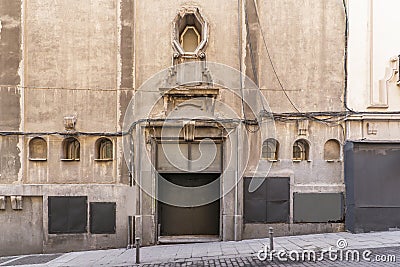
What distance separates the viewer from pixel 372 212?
11039 millimetres

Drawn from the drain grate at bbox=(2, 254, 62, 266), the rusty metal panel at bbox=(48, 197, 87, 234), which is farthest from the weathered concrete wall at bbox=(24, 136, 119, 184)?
the drain grate at bbox=(2, 254, 62, 266)

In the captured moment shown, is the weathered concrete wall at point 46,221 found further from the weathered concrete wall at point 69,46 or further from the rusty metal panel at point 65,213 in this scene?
the weathered concrete wall at point 69,46

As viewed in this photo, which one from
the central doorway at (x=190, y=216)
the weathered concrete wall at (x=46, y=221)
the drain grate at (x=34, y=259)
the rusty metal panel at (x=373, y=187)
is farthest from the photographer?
the central doorway at (x=190, y=216)

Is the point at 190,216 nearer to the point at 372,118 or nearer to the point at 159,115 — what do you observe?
the point at 159,115

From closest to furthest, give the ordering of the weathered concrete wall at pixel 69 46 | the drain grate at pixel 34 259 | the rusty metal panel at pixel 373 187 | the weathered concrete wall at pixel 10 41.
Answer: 1. the drain grate at pixel 34 259
2. the rusty metal panel at pixel 373 187
3. the weathered concrete wall at pixel 10 41
4. the weathered concrete wall at pixel 69 46

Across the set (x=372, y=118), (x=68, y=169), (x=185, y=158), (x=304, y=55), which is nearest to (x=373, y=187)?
(x=372, y=118)

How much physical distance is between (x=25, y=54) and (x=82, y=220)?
6100 mm

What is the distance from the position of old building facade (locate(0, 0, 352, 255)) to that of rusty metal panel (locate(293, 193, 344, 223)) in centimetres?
4

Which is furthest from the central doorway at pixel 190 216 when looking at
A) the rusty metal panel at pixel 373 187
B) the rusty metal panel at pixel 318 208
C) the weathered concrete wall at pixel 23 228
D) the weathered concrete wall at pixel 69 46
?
the rusty metal panel at pixel 373 187

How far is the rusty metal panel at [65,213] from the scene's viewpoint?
37.5ft

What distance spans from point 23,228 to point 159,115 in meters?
6.06

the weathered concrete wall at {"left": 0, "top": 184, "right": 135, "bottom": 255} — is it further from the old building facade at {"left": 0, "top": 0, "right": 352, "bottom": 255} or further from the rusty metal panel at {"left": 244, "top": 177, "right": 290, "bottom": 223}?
the rusty metal panel at {"left": 244, "top": 177, "right": 290, "bottom": 223}

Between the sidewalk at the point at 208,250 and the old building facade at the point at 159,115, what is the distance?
717 millimetres

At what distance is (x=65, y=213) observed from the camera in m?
11.4
